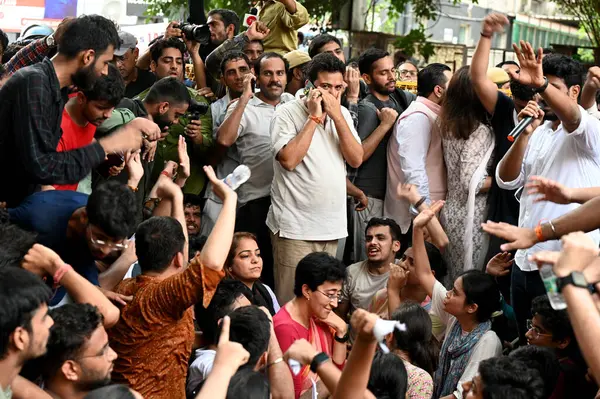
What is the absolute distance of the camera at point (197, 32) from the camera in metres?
7.27

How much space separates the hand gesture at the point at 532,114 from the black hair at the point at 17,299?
9.50 feet

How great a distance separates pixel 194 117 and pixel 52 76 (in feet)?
7.00

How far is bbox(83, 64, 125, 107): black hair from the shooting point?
4.46 m

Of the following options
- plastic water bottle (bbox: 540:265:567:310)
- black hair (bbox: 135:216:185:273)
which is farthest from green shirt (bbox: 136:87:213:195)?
plastic water bottle (bbox: 540:265:567:310)

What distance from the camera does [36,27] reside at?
762 centimetres

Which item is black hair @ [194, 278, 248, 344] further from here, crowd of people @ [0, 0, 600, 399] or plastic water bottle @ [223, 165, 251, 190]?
plastic water bottle @ [223, 165, 251, 190]

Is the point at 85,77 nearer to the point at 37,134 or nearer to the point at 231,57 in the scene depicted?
the point at 37,134

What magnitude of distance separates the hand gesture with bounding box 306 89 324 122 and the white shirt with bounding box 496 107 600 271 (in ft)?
4.06

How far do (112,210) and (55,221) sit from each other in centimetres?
33

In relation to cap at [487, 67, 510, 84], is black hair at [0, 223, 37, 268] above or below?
below

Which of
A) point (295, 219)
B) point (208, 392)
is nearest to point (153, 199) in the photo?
point (295, 219)

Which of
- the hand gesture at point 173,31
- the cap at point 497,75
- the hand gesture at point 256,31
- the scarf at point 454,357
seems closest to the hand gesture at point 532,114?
the scarf at point 454,357

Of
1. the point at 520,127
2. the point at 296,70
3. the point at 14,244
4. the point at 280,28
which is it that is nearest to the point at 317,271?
the point at 520,127

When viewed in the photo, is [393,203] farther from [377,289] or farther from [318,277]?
[318,277]
